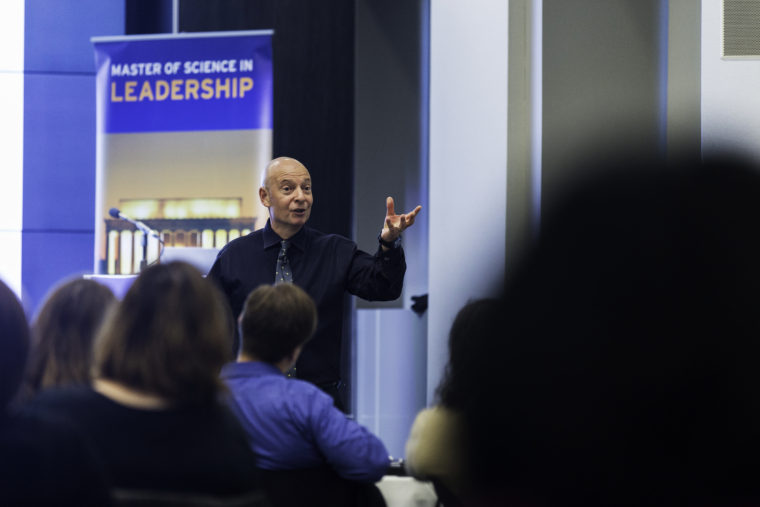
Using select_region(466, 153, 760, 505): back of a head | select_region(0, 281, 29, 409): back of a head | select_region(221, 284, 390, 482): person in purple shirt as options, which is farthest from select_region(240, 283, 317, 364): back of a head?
select_region(466, 153, 760, 505): back of a head

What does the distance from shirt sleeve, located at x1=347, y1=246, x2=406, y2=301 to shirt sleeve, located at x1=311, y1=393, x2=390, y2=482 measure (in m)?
0.86

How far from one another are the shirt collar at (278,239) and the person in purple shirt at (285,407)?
944 millimetres

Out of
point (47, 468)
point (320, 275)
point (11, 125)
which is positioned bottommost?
point (47, 468)

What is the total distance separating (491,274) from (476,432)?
3.7 inches

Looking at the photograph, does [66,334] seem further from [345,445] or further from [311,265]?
[311,265]

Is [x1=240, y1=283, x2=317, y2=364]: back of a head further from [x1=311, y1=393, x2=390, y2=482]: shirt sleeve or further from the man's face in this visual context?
the man's face

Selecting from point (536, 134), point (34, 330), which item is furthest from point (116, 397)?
point (536, 134)

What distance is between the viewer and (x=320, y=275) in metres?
2.79

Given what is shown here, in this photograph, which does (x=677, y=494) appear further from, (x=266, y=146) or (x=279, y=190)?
(x=266, y=146)

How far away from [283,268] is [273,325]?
98 cm

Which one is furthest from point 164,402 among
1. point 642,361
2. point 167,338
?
point 642,361

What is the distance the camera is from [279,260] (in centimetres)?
285

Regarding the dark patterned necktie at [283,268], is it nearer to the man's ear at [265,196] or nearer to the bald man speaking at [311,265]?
the bald man speaking at [311,265]

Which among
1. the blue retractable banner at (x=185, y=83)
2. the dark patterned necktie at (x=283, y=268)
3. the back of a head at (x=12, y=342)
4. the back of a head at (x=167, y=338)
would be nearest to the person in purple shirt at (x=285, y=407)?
the back of a head at (x=167, y=338)
